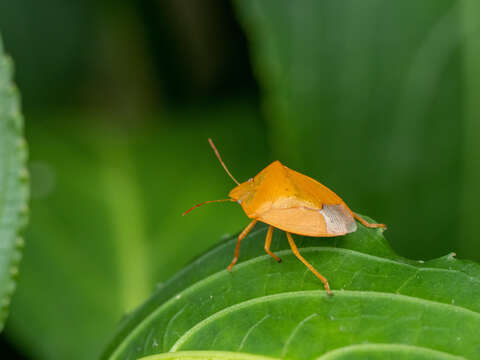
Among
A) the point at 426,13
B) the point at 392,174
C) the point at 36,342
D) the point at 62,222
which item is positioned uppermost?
the point at 426,13

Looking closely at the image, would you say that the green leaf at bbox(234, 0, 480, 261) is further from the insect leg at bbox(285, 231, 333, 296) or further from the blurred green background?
the insect leg at bbox(285, 231, 333, 296)

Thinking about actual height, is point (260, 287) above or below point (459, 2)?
below

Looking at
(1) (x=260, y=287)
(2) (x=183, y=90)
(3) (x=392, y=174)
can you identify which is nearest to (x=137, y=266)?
(2) (x=183, y=90)

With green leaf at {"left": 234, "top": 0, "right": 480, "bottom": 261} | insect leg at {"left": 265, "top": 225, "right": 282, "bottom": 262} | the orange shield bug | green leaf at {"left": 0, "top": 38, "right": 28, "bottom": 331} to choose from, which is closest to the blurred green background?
green leaf at {"left": 234, "top": 0, "right": 480, "bottom": 261}

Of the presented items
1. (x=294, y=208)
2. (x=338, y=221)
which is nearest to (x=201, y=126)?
(x=294, y=208)

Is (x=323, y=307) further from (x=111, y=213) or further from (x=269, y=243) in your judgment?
(x=111, y=213)

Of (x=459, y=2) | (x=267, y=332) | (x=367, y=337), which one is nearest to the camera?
(x=367, y=337)

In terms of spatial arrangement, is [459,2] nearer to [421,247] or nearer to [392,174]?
[392,174]
